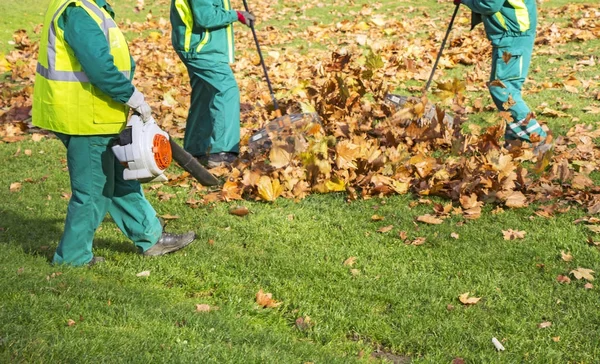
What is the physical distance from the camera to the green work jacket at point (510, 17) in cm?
687

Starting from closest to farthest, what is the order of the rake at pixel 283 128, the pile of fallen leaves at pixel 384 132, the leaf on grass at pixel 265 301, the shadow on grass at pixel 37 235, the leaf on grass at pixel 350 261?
the leaf on grass at pixel 265 301, the leaf on grass at pixel 350 261, the shadow on grass at pixel 37 235, the pile of fallen leaves at pixel 384 132, the rake at pixel 283 128

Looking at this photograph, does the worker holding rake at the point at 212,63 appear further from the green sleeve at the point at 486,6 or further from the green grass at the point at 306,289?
the green sleeve at the point at 486,6

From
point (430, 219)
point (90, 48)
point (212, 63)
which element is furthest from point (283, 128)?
point (90, 48)

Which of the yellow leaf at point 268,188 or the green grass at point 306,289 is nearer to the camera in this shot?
the green grass at point 306,289

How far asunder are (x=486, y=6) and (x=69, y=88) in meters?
3.96

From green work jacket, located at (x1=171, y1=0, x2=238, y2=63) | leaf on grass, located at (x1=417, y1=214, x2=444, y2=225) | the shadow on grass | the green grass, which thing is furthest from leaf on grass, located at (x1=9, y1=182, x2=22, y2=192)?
leaf on grass, located at (x1=417, y1=214, x2=444, y2=225)

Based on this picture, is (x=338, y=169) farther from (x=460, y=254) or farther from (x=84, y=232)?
(x=84, y=232)

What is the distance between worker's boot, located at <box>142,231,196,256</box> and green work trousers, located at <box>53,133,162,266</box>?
0.08 meters

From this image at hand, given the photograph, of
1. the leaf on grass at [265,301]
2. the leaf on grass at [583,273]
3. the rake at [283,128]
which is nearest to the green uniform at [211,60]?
the rake at [283,128]

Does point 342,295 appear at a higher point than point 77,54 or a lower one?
lower

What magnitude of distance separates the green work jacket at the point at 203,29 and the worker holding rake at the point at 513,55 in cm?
234

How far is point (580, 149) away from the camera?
22.7ft

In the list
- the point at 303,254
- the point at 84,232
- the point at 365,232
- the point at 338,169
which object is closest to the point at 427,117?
the point at 338,169

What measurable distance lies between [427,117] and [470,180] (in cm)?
146
